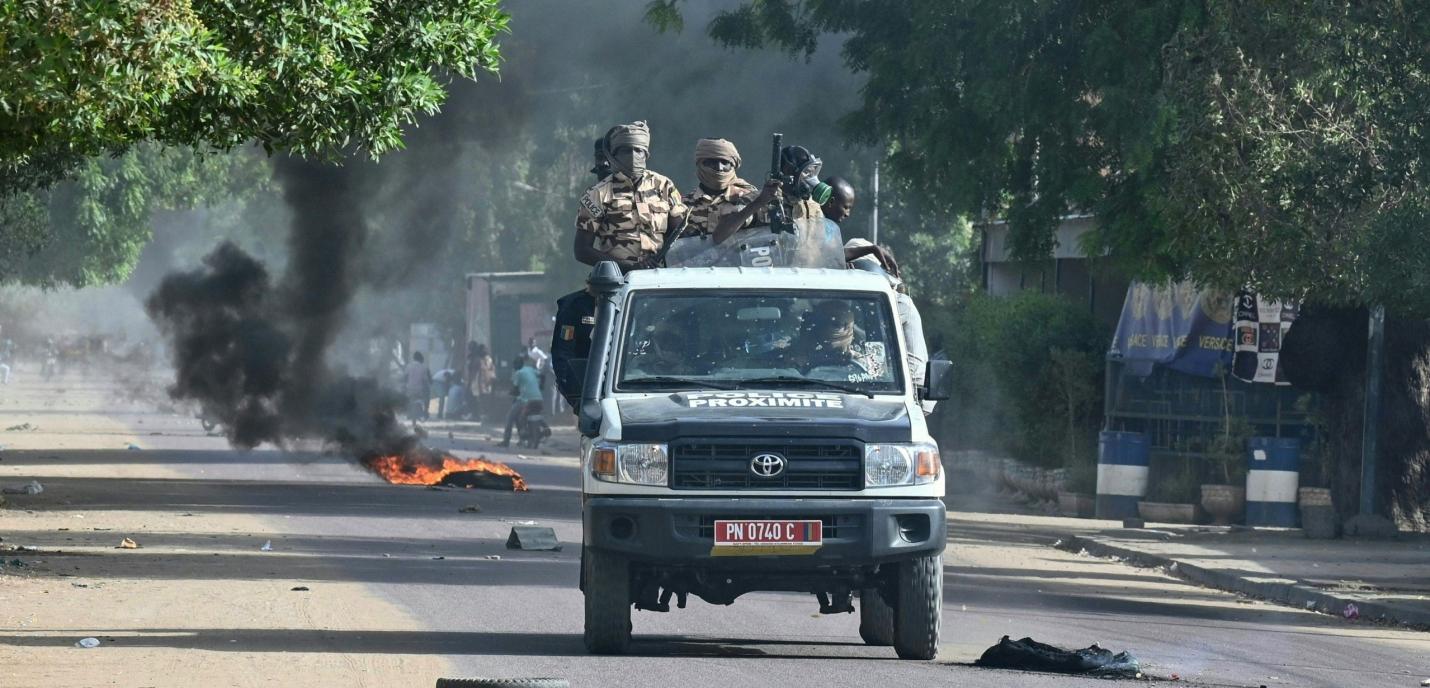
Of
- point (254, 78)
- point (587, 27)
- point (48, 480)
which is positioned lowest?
point (48, 480)

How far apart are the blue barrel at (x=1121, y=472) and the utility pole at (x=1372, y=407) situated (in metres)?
2.54

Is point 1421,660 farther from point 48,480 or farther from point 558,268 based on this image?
point 558,268

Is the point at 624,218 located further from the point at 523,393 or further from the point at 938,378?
the point at 523,393

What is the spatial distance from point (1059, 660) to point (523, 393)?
1051 inches

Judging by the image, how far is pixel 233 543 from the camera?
16188mm

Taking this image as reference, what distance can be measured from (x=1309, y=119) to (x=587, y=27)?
18.9 m

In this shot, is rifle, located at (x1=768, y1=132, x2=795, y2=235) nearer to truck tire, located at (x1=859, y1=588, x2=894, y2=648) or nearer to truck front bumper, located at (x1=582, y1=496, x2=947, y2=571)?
truck tire, located at (x1=859, y1=588, x2=894, y2=648)

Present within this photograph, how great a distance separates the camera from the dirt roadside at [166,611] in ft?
29.2

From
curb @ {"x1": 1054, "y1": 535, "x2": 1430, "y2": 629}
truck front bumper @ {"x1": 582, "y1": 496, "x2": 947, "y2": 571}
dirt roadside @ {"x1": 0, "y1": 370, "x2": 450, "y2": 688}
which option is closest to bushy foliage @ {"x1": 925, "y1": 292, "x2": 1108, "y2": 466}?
curb @ {"x1": 1054, "y1": 535, "x2": 1430, "y2": 629}

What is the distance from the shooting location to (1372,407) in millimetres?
18906

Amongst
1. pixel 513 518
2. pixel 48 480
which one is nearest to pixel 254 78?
pixel 513 518

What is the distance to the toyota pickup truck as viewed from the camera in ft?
28.3

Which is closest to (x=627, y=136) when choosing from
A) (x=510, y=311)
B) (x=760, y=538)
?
(x=760, y=538)

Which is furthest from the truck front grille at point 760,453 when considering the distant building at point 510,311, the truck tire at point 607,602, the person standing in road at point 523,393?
the distant building at point 510,311
